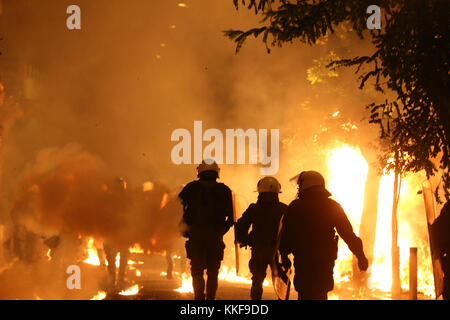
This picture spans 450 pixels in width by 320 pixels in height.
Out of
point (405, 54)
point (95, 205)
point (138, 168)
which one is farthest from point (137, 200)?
point (138, 168)

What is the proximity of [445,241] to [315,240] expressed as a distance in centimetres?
161

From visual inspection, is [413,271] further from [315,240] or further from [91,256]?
[91,256]

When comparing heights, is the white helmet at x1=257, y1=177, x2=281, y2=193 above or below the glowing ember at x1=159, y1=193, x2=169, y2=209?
above

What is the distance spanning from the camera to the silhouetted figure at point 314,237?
5.09 m

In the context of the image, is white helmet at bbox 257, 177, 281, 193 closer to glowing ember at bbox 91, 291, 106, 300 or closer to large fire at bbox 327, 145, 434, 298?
glowing ember at bbox 91, 291, 106, 300

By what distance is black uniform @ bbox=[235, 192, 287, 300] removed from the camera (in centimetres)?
698

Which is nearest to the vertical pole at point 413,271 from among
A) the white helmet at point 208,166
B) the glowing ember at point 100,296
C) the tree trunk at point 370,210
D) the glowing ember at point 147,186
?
the tree trunk at point 370,210

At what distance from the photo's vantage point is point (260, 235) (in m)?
7.01

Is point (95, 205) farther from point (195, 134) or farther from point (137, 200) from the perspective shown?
point (195, 134)

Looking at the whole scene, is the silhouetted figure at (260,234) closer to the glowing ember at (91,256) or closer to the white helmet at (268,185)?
the white helmet at (268,185)

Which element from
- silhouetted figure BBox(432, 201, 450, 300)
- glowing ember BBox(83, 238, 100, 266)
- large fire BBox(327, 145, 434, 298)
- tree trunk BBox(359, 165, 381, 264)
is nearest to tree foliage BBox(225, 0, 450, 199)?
silhouetted figure BBox(432, 201, 450, 300)

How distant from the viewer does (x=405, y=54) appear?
6.75 metres

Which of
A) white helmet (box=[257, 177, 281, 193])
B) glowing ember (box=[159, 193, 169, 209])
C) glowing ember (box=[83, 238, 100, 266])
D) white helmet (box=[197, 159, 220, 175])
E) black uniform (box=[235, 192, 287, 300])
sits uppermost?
white helmet (box=[197, 159, 220, 175])

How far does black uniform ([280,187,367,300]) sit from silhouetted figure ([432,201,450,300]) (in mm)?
1086
